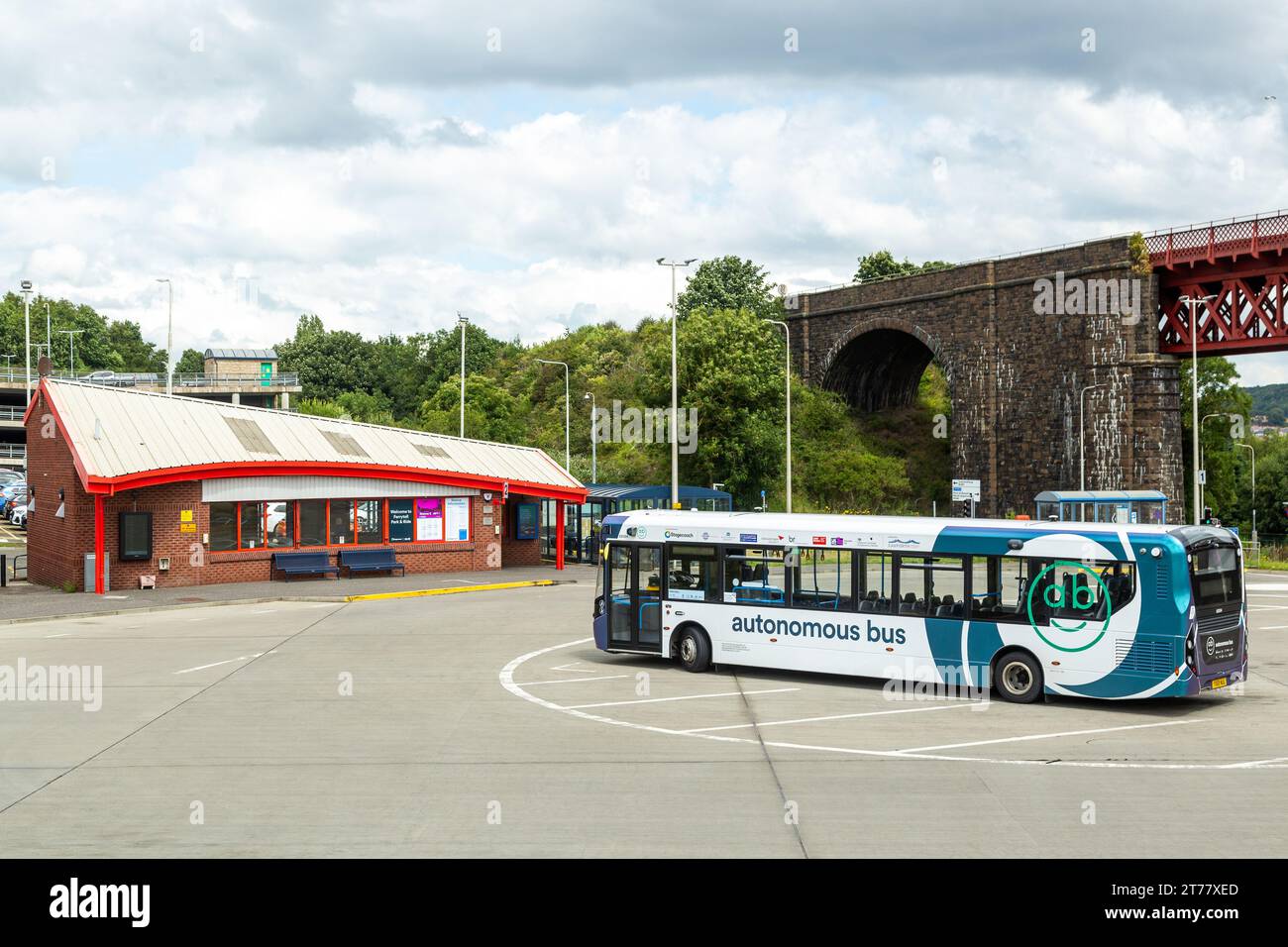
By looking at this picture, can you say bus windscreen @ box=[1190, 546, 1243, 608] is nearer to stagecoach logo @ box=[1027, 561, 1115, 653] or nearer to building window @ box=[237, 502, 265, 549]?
stagecoach logo @ box=[1027, 561, 1115, 653]

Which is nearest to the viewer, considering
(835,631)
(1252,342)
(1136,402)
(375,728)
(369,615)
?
(375,728)

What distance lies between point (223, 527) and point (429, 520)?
6400 mm

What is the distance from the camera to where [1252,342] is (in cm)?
4925

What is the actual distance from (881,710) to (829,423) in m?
55.1

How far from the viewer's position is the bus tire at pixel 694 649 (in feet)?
65.0

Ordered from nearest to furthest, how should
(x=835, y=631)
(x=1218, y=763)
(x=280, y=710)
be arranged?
1. (x=1218, y=763)
2. (x=280, y=710)
3. (x=835, y=631)

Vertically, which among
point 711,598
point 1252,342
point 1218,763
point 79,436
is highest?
point 1252,342

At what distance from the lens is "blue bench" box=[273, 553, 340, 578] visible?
35.4m

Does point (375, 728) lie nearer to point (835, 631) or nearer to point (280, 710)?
point (280, 710)

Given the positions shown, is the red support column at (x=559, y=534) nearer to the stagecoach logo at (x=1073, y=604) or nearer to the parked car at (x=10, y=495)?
the stagecoach logo at (x=1073, y=604)

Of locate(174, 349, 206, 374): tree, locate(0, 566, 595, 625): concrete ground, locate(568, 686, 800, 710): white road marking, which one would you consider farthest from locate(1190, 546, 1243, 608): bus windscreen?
locate(174, 349, 206, 374): tree

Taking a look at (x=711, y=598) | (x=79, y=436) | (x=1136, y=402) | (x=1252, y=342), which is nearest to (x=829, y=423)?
(x=1136, y=402)

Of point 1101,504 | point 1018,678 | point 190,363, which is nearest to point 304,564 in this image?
point 1018,678

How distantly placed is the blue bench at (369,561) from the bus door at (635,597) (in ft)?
57.9
